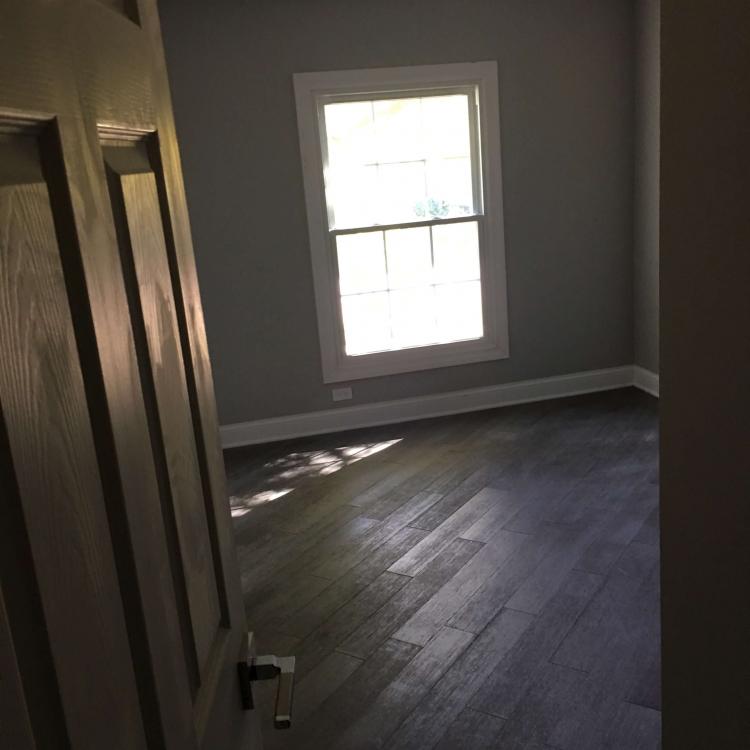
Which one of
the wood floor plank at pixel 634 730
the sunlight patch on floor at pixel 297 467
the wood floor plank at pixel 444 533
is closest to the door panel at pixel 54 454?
the wood floor plank at pixel 634 730

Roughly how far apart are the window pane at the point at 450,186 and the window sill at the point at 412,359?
889mm

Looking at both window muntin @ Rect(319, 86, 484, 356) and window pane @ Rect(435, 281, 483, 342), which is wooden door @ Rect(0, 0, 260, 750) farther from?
window pane @ Rect(435, 281, 483, 342)

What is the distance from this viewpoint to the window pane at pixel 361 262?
502 centimetres

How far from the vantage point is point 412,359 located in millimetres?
5262

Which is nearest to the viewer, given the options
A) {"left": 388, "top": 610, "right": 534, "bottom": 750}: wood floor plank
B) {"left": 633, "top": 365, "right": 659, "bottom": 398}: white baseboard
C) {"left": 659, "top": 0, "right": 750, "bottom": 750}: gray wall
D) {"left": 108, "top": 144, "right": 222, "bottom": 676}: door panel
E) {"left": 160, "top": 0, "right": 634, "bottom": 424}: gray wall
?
{"left": 108, "top": 144, "right": 222, "bottom": 676}: door panel

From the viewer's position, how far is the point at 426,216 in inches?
200

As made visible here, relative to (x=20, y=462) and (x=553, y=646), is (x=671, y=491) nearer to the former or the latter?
(x=20, y=462)

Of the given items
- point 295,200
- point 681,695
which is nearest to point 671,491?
point 681,695

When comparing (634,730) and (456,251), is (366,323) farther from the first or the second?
(634,730)

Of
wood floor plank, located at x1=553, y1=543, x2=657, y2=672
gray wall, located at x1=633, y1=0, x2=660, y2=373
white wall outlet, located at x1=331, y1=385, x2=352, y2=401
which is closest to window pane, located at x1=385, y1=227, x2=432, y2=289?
white wall outlet, located at x1=331, y1=385, x2=352, y2=401

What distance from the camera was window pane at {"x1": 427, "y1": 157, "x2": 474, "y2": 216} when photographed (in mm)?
5027

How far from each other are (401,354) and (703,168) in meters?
4.07

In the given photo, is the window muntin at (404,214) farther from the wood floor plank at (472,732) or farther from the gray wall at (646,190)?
the wood floor plank at (472,732)

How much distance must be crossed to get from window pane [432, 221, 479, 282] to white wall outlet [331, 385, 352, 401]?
932 millimetres
